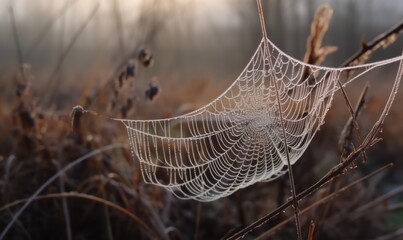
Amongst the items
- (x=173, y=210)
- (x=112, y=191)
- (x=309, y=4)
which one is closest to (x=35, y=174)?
(x=112, y=191)

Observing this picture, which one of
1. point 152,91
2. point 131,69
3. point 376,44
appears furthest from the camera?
point 131,69

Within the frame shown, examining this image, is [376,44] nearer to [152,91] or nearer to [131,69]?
[152,91]

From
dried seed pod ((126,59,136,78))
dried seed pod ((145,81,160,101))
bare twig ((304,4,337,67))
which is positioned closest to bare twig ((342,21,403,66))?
bare twig ((304,4,337,67))

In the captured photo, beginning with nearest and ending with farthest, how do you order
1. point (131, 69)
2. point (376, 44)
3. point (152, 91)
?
point (376, 44) < point (152, 91) < point (131, 69)

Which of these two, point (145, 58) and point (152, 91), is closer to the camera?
point (152, 91)

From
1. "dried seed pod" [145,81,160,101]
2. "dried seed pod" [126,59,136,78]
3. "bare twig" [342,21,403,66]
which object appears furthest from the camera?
"dried seed pod" [126,59,136,78]

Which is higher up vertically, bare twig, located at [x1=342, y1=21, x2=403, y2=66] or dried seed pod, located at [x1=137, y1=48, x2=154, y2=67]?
dried seed pod, located at [x1=137, y1=48, x2=154, y2=67]

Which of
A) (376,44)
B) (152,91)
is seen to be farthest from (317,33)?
(152,91)

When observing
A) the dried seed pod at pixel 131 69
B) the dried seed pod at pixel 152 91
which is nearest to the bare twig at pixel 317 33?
the dried seed pod at pixel 152 91

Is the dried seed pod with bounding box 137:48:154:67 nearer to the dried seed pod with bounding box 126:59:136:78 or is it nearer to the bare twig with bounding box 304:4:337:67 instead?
the dried seed pod with bounding box 126:59:136:78

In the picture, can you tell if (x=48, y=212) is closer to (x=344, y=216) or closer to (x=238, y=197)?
(x=238, y=197)

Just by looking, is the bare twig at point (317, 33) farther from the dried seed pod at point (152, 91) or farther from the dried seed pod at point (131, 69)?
the dried seed pod at point (131, 69)

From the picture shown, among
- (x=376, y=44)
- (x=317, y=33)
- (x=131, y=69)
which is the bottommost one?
(x=376, y=44)

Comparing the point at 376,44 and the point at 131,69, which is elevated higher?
the point at 131,69
